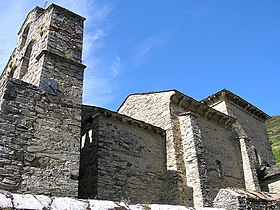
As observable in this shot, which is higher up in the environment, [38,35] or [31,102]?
[38,35]

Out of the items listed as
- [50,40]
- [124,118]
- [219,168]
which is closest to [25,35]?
[50,40]

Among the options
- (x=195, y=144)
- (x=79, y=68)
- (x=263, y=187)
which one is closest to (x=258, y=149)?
(x=263, y=187)

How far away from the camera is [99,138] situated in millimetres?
11352

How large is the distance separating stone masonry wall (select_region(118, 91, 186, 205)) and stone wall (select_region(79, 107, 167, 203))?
15.6 inches

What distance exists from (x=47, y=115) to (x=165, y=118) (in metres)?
7.43

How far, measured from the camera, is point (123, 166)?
11.5 meters

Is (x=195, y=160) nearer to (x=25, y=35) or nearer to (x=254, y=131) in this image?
(x=25, y=35)

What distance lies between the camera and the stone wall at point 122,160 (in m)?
10.8

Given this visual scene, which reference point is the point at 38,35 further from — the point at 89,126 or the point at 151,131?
the point at 151,131

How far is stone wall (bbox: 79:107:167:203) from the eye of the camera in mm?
10750

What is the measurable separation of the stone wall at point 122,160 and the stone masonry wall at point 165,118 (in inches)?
15.6

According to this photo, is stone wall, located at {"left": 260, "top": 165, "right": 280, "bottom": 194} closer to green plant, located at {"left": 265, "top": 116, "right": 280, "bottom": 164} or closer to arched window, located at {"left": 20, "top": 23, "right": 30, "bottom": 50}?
arched window, located at {"left": 20, "top": 23, "right": 30, "bottom": 50}

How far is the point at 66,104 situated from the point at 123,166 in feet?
14.5

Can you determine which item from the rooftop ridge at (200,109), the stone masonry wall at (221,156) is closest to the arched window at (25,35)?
the rooftop ridge at (200,109)
